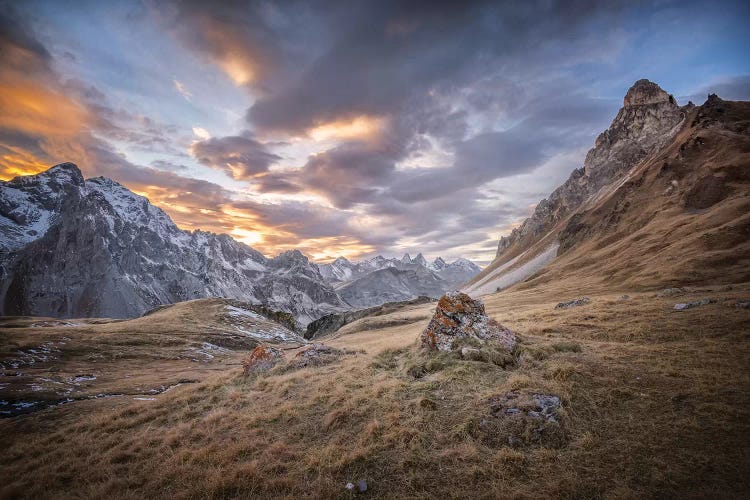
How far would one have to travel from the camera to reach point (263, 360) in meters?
24.0

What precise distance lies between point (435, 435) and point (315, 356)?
1468 centimetres

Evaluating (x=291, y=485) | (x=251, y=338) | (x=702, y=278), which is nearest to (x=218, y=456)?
(x=291, y=485)

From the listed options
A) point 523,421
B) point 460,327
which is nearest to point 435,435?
point 523,421

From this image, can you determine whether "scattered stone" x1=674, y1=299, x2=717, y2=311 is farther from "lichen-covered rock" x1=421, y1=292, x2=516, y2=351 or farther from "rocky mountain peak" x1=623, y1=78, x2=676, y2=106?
"rocky mountain peak" x1=623, y1=78, x2=676, y2=106

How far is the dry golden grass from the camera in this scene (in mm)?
7527

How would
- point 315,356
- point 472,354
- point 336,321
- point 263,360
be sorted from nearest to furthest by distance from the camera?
point 472,354, point 315,356, point 263,360, point 336,321

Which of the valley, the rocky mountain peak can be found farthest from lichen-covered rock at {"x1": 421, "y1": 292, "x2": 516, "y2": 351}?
the rocky mountain peak

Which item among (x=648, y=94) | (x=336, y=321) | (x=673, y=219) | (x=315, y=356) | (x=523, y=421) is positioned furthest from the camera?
(x=648, y=94)

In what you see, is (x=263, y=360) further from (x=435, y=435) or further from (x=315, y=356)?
(x=435, y=435)

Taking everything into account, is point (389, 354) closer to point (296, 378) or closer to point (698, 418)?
point (296, 378)

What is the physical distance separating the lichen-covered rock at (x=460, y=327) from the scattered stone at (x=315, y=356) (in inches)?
298

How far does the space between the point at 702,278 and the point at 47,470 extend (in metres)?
56.5

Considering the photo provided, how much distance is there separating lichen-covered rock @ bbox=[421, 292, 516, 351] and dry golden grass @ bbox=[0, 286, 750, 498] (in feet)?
5.06

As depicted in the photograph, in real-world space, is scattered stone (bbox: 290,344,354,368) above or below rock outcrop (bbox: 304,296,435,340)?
above
